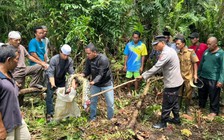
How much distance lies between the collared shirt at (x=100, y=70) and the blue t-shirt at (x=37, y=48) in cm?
134

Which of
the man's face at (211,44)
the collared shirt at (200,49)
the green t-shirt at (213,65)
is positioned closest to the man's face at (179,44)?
the man's face at (211,44)

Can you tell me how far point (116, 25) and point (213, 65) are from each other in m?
3.26

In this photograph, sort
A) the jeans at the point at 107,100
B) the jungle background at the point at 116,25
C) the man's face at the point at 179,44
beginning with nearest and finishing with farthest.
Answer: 1. the jeans at the point at 107,100
2. the man's face at the point at 179,44
3. the jungle background at the point at 116,25

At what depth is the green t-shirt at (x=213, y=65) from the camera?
19.8 feet

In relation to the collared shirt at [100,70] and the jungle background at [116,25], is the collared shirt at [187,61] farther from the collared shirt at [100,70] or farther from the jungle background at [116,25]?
the collared shirt at [100,70]

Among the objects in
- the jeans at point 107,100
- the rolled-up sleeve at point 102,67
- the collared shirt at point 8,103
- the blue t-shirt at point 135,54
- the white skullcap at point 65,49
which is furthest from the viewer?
the blue t-shirt at point 135,54

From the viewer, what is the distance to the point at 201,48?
661 centimetres

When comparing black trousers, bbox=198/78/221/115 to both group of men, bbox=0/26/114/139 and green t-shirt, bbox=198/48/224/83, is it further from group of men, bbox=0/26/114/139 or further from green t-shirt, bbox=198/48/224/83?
group of men, bbox=0/26/114/139

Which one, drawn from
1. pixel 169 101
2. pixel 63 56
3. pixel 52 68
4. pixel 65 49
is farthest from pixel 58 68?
pixel 169 101

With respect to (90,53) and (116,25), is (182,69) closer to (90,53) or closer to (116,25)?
(90,53)

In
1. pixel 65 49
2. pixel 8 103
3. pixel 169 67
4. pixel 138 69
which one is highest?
pixel 65 49

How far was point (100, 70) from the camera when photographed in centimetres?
521

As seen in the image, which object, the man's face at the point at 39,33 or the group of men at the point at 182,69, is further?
the man's face at the point at 39,33

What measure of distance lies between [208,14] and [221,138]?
3926mm
